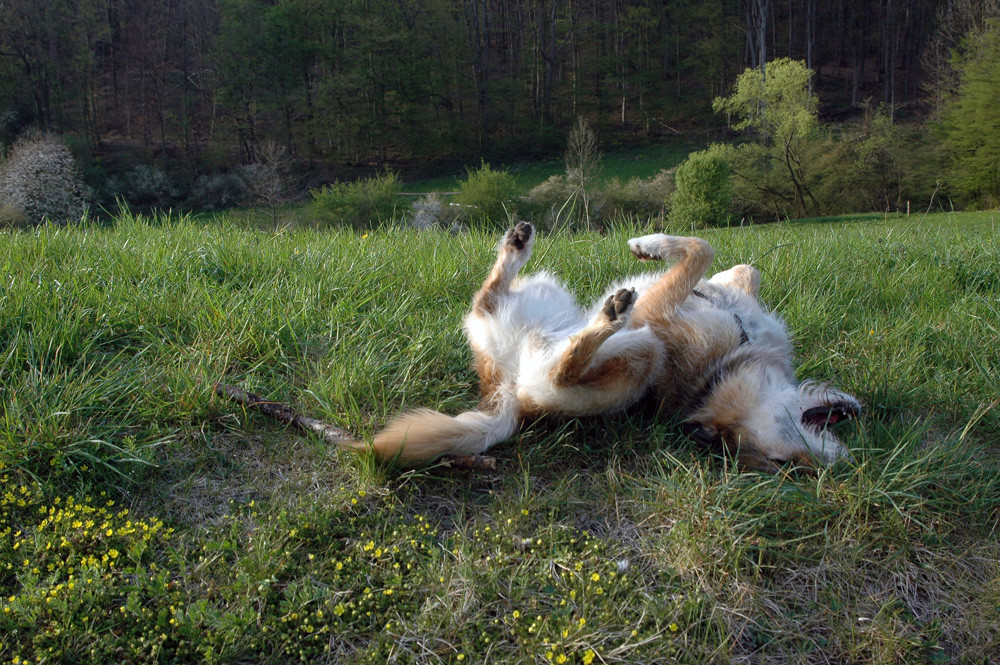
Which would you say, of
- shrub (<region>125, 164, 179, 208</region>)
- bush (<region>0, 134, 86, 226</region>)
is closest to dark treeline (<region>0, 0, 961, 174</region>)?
shrub (<region>125, 164, 179, 208</region>)

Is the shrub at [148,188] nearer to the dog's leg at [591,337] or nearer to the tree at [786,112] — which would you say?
the tree at [786,112]

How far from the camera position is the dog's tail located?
234cm

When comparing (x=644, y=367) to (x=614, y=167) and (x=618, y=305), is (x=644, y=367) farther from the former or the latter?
(x=614, y=167)

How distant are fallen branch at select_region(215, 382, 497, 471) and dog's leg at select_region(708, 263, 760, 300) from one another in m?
1.89

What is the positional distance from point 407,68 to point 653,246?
54.8 meters

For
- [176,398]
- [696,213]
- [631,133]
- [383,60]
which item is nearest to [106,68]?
[383,60]

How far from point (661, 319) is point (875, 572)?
143cm

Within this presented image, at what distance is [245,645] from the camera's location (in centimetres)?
181

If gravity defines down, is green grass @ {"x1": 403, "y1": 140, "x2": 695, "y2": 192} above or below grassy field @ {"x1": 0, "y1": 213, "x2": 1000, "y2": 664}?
above

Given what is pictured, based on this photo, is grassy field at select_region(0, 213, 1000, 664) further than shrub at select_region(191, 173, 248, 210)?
No

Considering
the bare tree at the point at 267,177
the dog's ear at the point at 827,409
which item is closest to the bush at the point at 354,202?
the bare tree at the point at 267,177

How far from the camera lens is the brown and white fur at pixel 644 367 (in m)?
2.56

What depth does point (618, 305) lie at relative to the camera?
8.64 ft

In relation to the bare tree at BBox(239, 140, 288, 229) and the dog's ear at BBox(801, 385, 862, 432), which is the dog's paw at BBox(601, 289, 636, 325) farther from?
the bare tree at BBox(239, 140, 288, 229)
